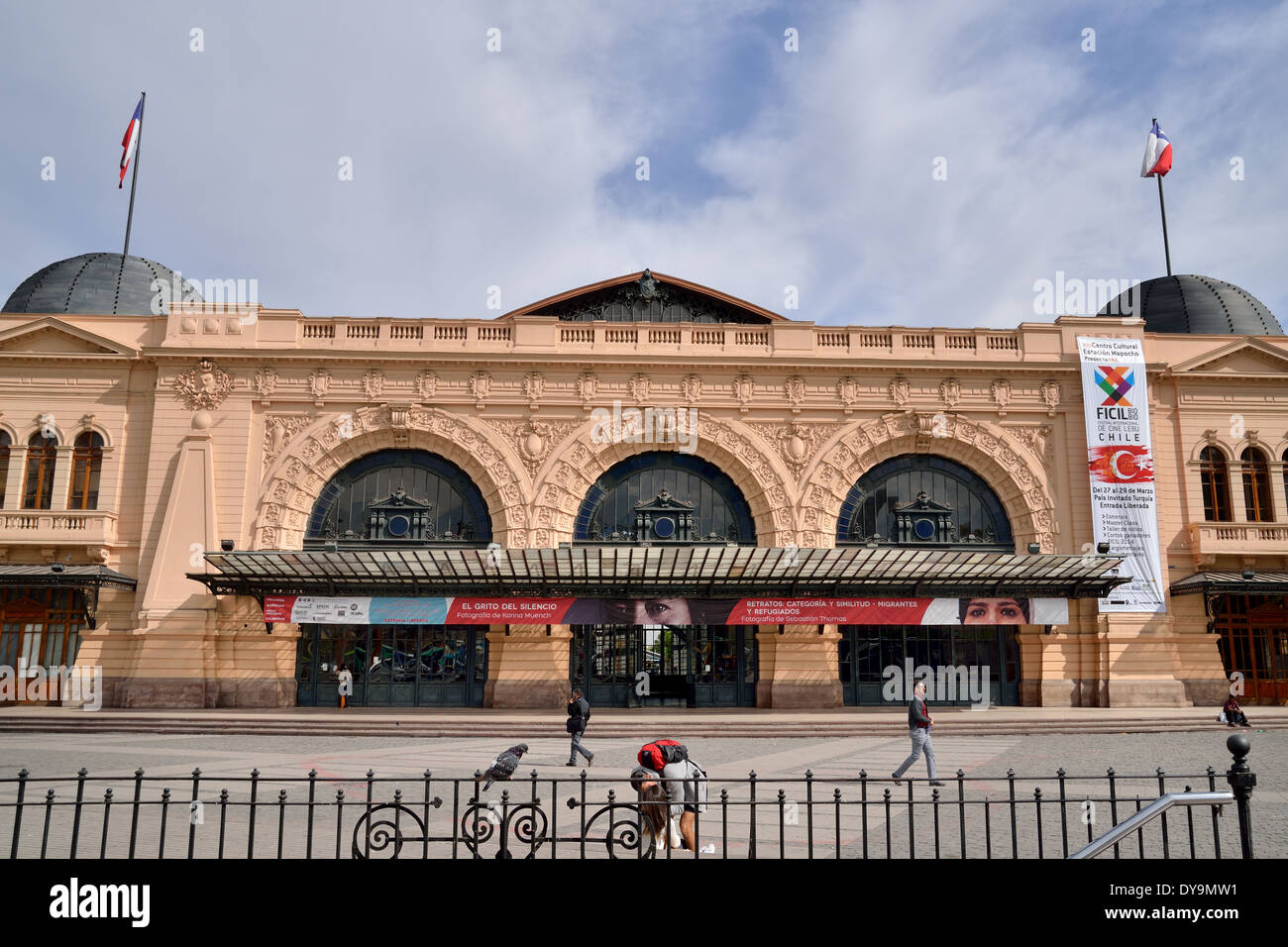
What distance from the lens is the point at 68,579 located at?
89.0 feet

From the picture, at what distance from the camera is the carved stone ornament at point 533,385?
30297 millimetres

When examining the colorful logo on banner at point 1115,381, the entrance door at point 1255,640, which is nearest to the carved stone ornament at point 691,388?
the colorful logo on banner at point 1115,381

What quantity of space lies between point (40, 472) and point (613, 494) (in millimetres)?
18864

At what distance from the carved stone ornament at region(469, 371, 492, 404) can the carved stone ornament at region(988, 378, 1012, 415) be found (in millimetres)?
17124

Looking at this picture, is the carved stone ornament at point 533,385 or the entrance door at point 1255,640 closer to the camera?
the entrance door at point 1255,640

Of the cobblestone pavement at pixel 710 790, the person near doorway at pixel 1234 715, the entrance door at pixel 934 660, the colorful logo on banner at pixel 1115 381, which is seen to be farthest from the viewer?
the colorful logo on banner at pixel 1115 381

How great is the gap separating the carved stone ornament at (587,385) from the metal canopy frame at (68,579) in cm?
1560

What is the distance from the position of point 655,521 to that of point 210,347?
15.9 metres

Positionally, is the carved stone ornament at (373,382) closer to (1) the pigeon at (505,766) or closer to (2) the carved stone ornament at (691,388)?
(2) the carved stone ornament at (691,388)

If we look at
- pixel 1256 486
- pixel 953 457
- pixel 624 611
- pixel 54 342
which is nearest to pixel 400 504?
pixel 624 611

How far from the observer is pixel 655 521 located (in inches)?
1192

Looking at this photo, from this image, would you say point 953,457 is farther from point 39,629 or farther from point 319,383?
point 39,629

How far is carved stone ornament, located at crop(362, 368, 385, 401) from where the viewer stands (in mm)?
30203
